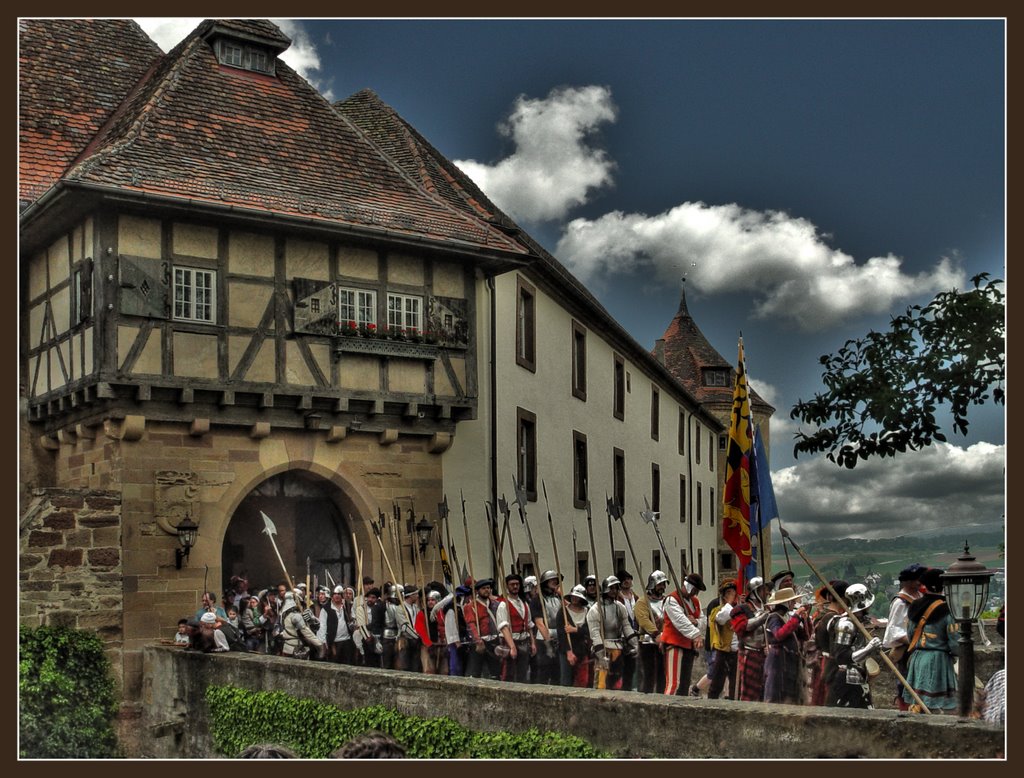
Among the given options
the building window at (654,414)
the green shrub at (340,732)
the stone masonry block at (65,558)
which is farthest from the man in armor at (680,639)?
the building window at (654,414)

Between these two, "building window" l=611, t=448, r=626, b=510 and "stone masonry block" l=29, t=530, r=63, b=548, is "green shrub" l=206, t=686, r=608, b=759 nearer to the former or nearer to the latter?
"stone masonry block" l=29, t=530, r=63, b=548

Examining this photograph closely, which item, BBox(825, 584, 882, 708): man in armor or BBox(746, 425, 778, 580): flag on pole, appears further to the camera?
BBox(746, 425, 778, 580): flag on pole

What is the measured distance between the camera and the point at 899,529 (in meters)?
15.9

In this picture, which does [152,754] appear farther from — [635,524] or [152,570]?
[635,524]

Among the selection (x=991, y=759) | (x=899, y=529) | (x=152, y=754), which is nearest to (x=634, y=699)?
(x=991, y=759)

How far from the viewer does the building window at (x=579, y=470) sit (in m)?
26.9

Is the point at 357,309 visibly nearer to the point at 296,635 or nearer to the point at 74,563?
the point at 296,635

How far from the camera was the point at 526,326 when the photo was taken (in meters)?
24.8

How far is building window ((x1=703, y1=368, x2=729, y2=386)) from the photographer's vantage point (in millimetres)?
47312

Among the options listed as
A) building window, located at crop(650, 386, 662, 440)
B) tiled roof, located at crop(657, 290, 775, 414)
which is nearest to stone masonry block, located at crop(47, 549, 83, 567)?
building window, located at crop(650, 386, 662, 440)

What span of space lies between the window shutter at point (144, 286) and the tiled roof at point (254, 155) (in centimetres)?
94

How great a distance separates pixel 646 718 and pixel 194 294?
10.5 meters

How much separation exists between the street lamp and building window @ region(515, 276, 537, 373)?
4020 millimetres

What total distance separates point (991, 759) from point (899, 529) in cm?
756
